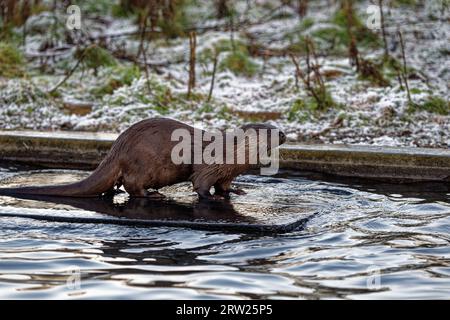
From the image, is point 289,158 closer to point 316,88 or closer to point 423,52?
point 316,88

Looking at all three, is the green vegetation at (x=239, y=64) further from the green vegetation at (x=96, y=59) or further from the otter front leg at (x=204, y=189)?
the otter front leg at (x=204, y=189)

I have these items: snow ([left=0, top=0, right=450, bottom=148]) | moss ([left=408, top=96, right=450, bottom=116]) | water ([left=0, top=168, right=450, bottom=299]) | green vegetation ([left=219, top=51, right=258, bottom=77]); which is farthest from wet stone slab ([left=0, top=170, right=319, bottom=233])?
green vegetation ([left=219, top=51, right=258, bottom=77])

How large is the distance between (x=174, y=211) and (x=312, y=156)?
6.02 feet

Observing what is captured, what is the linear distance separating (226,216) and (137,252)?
32.6 inches

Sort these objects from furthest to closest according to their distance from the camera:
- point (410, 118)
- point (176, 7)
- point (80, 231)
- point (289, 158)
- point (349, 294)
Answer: point (176, 7)
point (410, 118)
point (289, 158)
point (80, 231)
point (349, 294)

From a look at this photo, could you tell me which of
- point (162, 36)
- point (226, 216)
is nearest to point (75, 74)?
point (162, 36)

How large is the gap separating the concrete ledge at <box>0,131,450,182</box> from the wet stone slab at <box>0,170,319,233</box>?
94cm

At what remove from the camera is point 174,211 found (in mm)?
5680

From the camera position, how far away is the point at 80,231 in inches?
208

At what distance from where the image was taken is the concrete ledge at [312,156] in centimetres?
695

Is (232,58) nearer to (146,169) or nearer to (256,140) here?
(256,140)

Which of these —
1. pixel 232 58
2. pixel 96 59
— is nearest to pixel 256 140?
pixel 96 59

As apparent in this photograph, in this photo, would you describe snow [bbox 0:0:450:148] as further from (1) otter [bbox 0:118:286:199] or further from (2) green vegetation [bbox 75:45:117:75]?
(1) otter [bbox 0:118:286:199]

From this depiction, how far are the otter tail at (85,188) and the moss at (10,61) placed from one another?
412 cm
